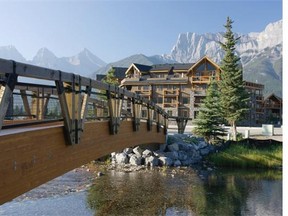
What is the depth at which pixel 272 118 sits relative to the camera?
201ft

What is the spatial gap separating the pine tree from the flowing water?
14022 millimetres

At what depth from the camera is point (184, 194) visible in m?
17.4

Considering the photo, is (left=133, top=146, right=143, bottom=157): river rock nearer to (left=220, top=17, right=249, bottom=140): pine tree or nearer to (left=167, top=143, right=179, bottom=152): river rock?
(left=167, top=143, right=179, bottom=152): river rock

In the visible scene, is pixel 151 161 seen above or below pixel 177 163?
above

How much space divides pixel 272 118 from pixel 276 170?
39.0 m

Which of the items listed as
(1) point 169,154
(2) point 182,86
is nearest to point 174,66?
(2) point 182,86

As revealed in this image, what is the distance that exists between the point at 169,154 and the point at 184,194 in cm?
969

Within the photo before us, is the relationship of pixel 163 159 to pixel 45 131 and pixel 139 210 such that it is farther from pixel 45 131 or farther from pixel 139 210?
pixel 45 131

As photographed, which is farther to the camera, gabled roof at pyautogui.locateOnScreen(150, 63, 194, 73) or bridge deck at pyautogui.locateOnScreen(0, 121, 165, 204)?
gabled roof at pyautogui.locateOnScreen(150, 63, 194, 73)

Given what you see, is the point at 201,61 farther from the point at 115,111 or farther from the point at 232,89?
the point at 115,111

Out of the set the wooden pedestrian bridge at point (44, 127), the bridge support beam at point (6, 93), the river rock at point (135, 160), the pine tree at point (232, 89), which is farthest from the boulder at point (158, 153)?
the bridge support beam at point (6, 93)

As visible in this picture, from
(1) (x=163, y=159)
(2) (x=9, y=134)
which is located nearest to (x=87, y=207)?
(2) (x=9, y=134)

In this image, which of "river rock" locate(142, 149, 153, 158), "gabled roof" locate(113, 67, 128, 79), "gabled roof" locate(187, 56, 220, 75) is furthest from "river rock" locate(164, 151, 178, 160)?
"gabled roof" locate(113, 67, 128, 79)

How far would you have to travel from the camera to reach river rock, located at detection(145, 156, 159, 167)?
25.5m
